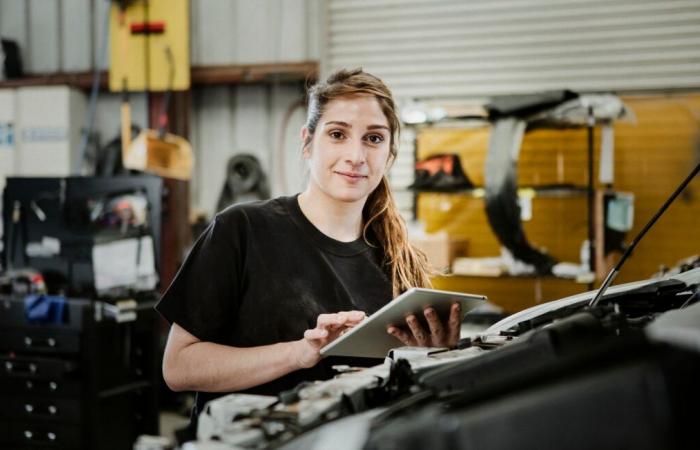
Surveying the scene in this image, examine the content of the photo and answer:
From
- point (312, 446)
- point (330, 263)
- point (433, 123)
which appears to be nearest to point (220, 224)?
point (330, 263)

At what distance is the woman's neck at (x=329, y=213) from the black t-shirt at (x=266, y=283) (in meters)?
0.02

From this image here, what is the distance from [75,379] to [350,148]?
9.42 ft

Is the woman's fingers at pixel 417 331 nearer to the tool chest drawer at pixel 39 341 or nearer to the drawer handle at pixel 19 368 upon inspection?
the tool chest drawer at pixel 39 341

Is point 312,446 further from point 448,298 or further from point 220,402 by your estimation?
point 448,298

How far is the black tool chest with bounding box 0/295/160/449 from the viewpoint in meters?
4.16

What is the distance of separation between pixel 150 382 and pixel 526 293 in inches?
96.4

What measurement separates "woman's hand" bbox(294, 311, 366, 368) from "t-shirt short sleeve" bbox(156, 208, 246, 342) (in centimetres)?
26

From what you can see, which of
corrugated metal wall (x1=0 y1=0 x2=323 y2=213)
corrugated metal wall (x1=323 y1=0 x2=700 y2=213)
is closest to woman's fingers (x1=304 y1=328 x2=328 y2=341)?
corrugated metal wall (x1=323 y1=0 x2=700 y2=213)

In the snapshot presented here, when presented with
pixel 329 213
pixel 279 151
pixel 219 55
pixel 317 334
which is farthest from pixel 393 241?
pixel 219 55

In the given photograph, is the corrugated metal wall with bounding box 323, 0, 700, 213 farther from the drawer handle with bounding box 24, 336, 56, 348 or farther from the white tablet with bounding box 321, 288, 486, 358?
the white tablet with bounding box 321, 288, 486, 358

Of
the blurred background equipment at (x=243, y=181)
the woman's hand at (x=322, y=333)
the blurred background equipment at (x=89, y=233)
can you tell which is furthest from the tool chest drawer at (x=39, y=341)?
the woman's hand at (x=322, y=333)

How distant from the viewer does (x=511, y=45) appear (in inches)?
211

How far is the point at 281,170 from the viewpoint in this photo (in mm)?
6363

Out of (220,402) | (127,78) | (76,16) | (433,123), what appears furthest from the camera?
(76,16)
